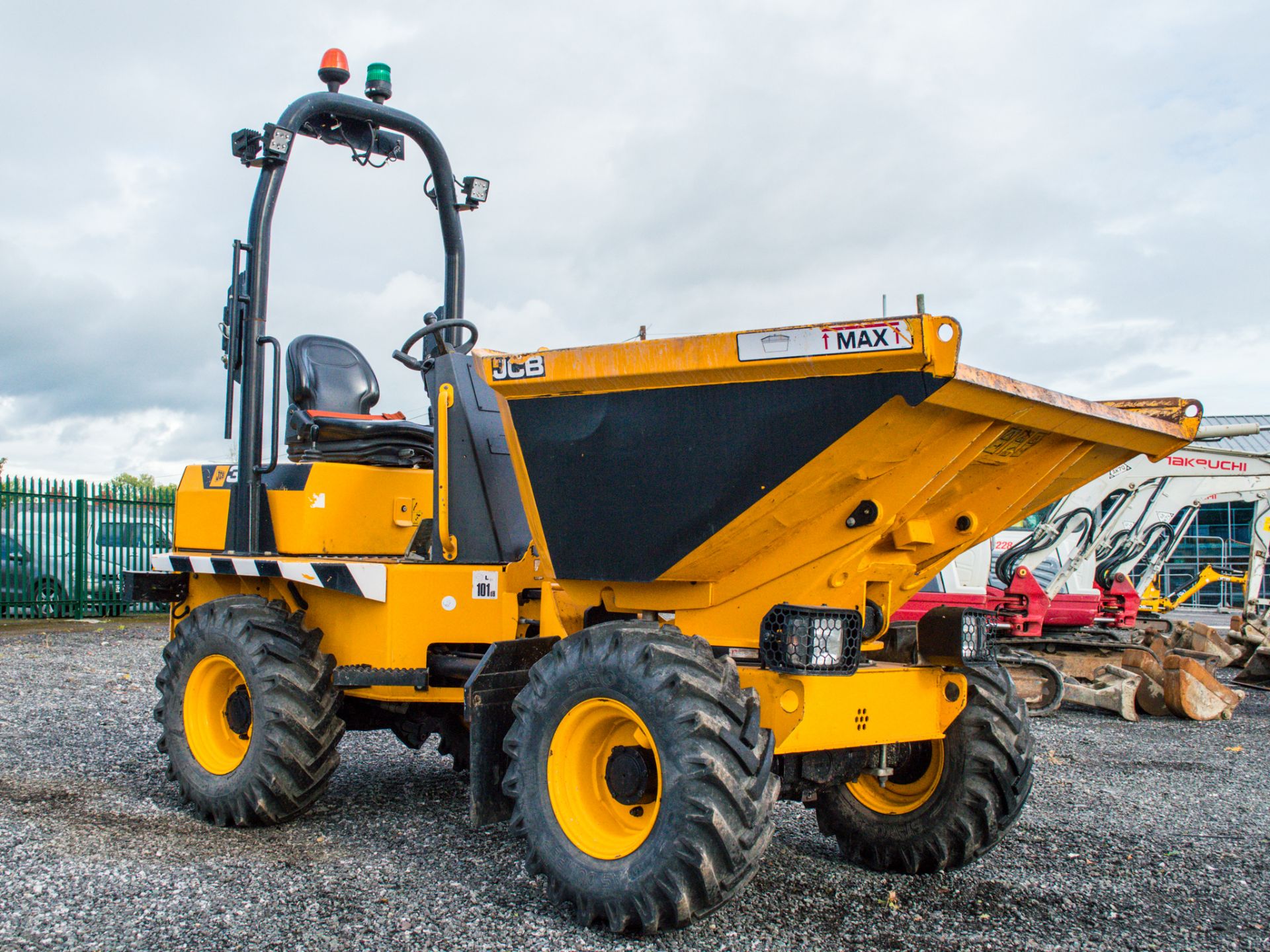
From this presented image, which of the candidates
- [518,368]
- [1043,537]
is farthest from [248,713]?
[1043,537]

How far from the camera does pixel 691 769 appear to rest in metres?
3.51

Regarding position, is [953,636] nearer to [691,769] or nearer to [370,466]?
[691,769]

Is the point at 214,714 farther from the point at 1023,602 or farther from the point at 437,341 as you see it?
the point at 1023,602

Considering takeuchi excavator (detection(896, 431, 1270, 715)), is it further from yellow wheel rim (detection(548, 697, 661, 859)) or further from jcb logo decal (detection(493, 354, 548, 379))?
jcb logo decal (detection(493, 354, 548, 379))

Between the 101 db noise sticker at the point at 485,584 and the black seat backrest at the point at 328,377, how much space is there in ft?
5.52

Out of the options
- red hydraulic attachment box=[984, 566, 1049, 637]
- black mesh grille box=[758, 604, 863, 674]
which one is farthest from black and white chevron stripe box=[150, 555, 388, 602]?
red hydraulic attachment box=[984, 566, 1049, 637]

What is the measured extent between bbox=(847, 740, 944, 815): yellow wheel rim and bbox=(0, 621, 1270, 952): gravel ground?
301 mm

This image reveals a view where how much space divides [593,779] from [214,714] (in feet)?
8.57

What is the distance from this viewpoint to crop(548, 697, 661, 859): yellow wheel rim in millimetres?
3893

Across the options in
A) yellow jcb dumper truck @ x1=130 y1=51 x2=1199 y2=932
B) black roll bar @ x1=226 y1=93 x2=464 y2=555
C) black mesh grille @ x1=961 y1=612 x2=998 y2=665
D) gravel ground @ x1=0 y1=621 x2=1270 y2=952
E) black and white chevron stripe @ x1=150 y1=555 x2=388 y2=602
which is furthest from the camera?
black roll bar @ x1=226 y1=93 x2=464 y2=555

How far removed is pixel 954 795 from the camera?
14.9 feet

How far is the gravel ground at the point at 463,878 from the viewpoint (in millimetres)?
3797

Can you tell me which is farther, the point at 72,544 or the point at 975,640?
the point at 72,544

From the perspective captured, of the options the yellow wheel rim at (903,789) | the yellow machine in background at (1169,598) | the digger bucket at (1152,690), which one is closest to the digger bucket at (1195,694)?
the digger bucket at (1152,690)
